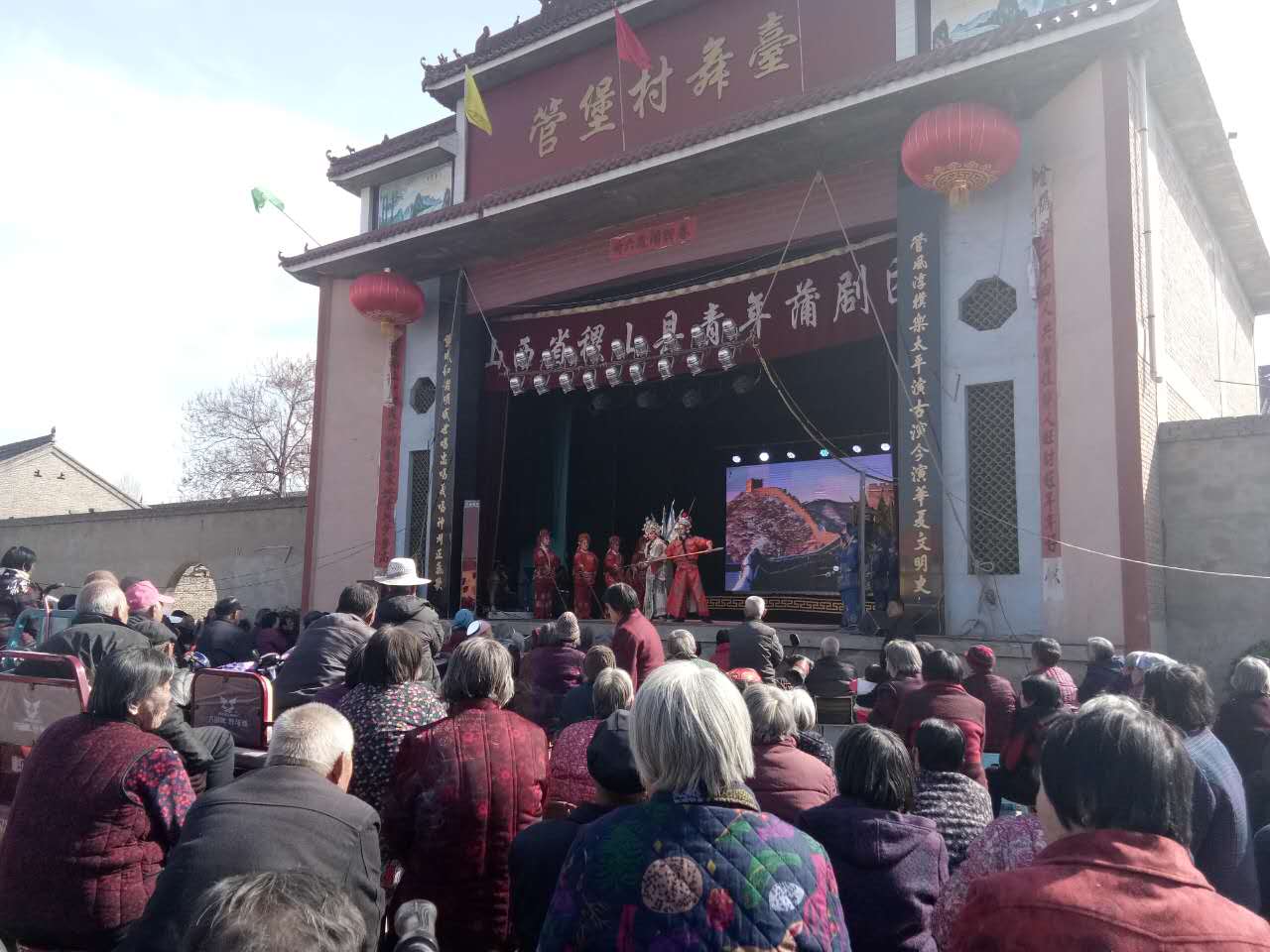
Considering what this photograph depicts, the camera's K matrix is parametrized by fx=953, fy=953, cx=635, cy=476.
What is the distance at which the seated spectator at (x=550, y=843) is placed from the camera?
2068 millimetres

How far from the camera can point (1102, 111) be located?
8047mm

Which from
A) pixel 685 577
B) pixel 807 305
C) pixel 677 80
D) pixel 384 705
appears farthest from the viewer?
pixel 685 577

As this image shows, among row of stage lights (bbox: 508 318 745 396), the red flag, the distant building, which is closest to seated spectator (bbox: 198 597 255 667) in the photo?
row of stage lights (bbox: 508 318 745 396)

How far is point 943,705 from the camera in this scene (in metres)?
3.93

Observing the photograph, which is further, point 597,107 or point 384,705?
point 597,107

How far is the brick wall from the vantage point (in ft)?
98.9

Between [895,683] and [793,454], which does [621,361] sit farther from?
[895,683]

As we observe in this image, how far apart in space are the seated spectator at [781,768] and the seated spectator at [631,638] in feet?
8.16

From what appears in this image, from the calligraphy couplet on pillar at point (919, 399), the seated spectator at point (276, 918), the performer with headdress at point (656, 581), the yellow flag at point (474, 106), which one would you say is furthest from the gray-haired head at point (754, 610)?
the yellow flag at point (474, 106)

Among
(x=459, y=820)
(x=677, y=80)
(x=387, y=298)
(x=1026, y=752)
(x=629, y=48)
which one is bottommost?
(x=1026, y=752)

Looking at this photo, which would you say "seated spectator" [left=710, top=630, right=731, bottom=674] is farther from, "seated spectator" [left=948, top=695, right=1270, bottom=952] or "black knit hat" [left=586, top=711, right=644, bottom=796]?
"seated spectator" [left=948, top=695, right=1270, bottom=952]

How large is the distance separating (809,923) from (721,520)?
1343cm

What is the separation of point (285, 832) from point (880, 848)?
4.27 ft

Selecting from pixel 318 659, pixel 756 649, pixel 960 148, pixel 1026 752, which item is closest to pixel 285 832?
pixel 318 659
